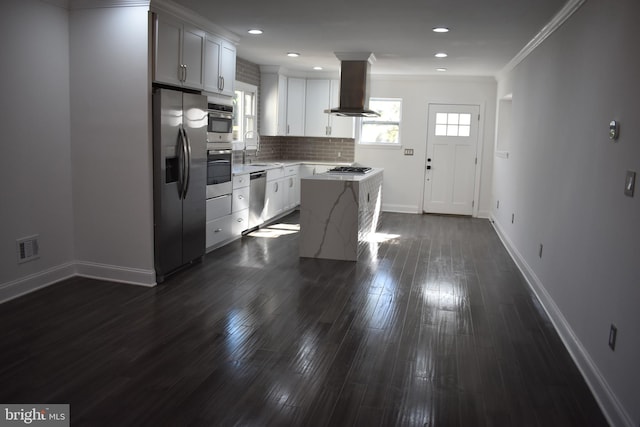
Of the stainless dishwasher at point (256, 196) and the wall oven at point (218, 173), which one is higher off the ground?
the wall oven at point (218, 173)

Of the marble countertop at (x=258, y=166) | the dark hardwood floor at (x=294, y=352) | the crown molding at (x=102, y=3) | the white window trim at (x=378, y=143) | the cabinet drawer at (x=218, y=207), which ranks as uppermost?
the crown molding at (x=102, y=3)

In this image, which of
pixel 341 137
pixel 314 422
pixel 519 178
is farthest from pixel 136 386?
pixel 341 137

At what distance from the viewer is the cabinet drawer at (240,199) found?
6449mm

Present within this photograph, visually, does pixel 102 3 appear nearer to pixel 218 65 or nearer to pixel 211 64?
pixel 211 64

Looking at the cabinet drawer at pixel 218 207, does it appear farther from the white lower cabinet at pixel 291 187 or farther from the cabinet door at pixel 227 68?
the white lower cabinet at pixel 291 187

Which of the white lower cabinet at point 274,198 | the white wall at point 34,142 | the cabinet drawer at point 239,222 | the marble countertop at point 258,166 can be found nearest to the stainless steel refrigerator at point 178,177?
the white wall at point 34,142

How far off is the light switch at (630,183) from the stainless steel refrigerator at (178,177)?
11.4ft

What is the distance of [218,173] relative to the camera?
232 inches

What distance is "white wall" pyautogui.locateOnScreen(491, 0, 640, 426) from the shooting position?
104 inches

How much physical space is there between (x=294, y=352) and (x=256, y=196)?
13.4ft

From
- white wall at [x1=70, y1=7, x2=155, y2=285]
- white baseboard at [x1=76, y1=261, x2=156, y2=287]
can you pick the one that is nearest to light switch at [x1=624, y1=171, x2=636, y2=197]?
white wall at [x1=70, y1=7, x2=155, y2=285]

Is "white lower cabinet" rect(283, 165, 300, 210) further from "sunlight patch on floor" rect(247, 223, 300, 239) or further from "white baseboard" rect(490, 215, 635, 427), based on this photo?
"white baseboard" rect(490, 215, 635, 427)

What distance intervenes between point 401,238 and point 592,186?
4079mm

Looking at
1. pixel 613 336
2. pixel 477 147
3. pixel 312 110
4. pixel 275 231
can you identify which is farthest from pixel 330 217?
pixel 477 147
